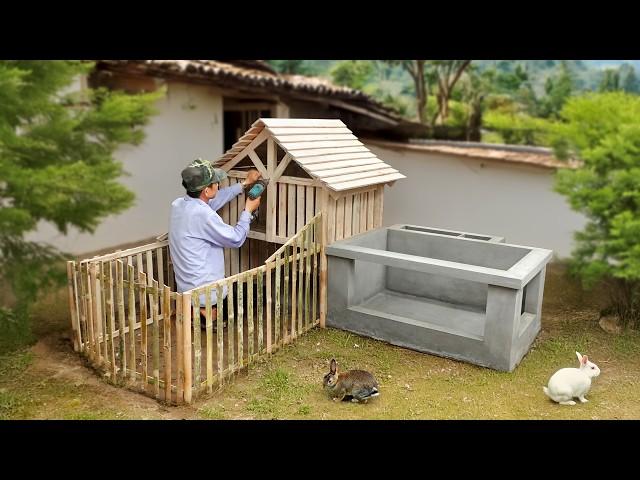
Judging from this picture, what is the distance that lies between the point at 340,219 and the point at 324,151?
95 cm

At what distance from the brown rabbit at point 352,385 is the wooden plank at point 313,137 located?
304 centimetres

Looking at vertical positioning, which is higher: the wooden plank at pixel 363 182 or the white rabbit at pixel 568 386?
the wooden plank at pixel 363 182

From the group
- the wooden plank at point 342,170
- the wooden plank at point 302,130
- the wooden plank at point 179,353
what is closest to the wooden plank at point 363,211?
the wooden plank at point 342,170

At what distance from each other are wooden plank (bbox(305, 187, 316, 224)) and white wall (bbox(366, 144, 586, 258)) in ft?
19.1

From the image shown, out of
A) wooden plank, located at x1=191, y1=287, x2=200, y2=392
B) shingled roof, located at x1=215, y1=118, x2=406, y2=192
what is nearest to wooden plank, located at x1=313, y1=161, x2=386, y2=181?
shingled roof, located at x1=215, y1=118, x2=406, y2=192

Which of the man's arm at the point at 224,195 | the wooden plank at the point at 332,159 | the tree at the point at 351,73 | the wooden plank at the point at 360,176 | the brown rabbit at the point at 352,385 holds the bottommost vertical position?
the brown rabbit at the point at 352,385

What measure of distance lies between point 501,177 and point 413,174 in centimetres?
200

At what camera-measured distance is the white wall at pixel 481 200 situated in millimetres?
11297

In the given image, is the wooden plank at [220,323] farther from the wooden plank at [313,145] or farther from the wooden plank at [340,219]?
the wooden plank at [340,219]

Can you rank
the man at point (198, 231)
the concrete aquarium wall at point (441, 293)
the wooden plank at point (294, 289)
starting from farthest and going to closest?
the wooden plank at point (294, 289) < the man at point (198, 231) < the concrete aquarium wall at point (441, 293)

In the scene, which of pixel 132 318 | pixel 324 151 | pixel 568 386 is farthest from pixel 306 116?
pixel 568 386

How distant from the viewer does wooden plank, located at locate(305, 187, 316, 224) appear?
23.9 ft

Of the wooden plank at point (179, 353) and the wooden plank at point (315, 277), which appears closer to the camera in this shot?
the wooden plank at point (179, 353)

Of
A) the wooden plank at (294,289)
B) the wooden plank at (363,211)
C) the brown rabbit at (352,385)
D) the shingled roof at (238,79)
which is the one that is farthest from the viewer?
the shingled roof at (238,79)
